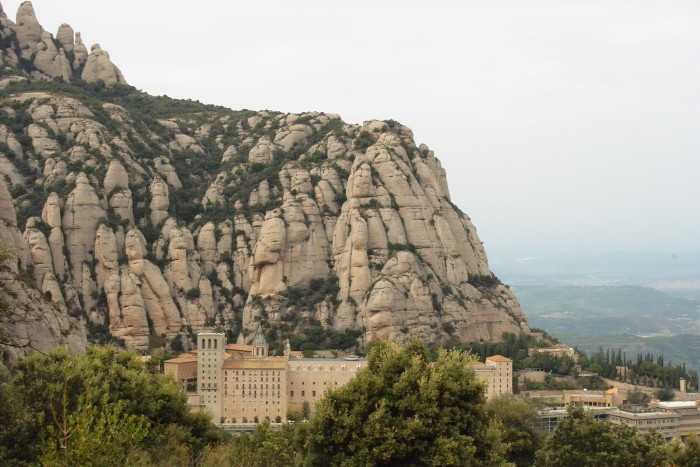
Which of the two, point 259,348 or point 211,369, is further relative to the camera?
point 259,348

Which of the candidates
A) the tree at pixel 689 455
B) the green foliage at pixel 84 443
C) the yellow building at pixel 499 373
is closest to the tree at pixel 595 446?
the tree at pixel 689 455

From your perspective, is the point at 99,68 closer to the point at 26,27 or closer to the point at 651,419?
the point at 26,27

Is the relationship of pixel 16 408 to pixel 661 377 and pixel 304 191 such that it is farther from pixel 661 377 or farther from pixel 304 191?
pixel 304 191

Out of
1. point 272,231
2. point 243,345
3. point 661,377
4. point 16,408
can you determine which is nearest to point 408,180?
point 272,231

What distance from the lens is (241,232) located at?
12950 cm

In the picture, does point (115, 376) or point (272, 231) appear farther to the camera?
point (272, 231)

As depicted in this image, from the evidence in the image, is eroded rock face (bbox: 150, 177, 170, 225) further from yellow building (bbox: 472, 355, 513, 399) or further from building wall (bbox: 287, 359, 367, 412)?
yellow building (bbox: 472, 355, 513, 399)

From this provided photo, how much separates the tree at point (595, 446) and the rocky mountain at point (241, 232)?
180 feet

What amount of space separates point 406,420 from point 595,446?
19049 mm

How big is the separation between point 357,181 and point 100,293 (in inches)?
1368

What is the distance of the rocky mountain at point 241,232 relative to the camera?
115875mm

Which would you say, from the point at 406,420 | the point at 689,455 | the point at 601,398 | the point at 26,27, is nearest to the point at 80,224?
the point at 26,27

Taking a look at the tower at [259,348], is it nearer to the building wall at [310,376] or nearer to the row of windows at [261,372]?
the building wall at [310,376]

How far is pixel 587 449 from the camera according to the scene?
56469 mm
